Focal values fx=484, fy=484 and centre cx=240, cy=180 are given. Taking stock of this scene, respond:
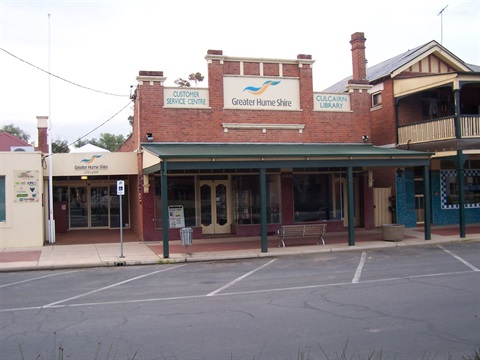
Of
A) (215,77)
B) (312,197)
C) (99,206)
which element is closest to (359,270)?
(312,197)

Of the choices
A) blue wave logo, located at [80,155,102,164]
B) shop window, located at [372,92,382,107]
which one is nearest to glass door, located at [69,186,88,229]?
blue wave logo, located at [80,155,102,164]

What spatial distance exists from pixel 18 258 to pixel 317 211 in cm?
1222

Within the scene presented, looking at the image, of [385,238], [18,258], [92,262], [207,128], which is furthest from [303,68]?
[18,258]

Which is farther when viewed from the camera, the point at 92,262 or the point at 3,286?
the point at 92,262

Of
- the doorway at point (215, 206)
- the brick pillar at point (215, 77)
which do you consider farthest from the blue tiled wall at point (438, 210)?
the brick pillar at point (215, 77)

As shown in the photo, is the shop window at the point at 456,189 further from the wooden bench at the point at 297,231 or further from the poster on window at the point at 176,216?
the poster on window at the point at 176,216

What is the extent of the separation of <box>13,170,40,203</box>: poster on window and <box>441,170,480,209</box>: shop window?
1863 cm

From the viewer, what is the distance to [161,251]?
1661 cm

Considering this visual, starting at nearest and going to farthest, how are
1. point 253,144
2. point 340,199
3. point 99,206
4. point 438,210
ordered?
point 253,144
point 340,199
point 438,210
point 99,206

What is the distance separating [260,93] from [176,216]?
6.16 metres

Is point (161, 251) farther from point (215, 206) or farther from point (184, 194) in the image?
point (215, 206)

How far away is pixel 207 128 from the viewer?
19578 millimetres

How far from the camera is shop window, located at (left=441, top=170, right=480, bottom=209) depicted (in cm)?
2405

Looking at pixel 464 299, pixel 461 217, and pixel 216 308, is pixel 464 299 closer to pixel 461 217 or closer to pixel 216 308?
pixel 216 308
